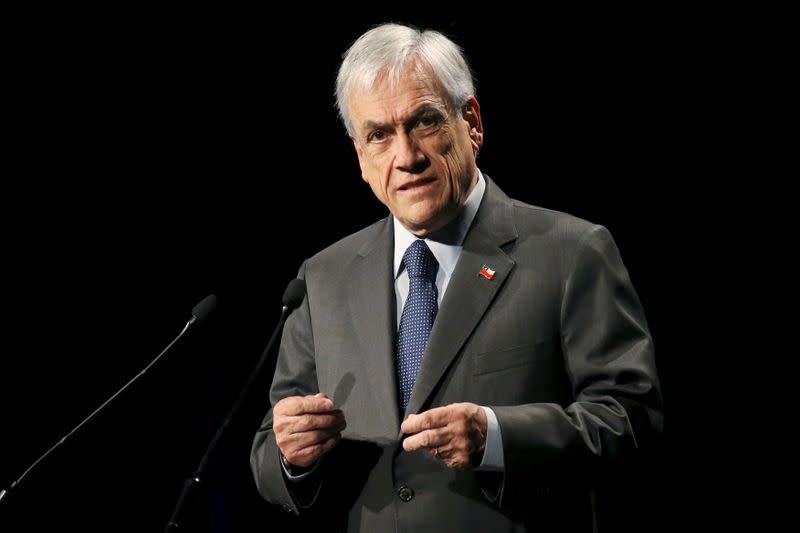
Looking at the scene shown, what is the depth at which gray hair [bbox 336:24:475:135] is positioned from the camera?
6.24 feet

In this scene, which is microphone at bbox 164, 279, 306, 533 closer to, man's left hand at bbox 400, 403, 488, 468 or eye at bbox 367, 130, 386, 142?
man's left hand at bbox 400, 403, 488, 468

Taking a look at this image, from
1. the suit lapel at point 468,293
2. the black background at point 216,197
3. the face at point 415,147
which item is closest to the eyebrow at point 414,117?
the face at point 415,147

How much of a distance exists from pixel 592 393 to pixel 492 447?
11.2 inches

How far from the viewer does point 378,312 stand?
1.91 metres

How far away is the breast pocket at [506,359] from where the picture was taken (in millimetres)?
1774

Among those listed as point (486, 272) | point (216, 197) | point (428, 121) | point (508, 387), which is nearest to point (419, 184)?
point (428, 121)

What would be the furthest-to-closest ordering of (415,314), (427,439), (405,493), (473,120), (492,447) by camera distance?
(473,120)
(415,314)
(405,493)
(492,447)
(427,439)

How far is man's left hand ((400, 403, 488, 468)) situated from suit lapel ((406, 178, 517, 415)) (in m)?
0.20

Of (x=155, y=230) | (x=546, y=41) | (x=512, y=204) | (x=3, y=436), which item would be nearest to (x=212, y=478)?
(x=3, y=436)

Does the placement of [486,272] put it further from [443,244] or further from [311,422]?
[311,422]

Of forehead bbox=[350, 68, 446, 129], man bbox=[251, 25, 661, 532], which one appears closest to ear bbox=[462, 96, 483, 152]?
man bbox=[251, 25, 661, 532]

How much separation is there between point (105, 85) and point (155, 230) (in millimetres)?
543

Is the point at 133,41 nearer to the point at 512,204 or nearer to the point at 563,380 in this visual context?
the point at 512,204

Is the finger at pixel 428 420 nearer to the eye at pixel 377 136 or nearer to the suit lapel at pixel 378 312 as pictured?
the suit lapel at pixel 378 312
